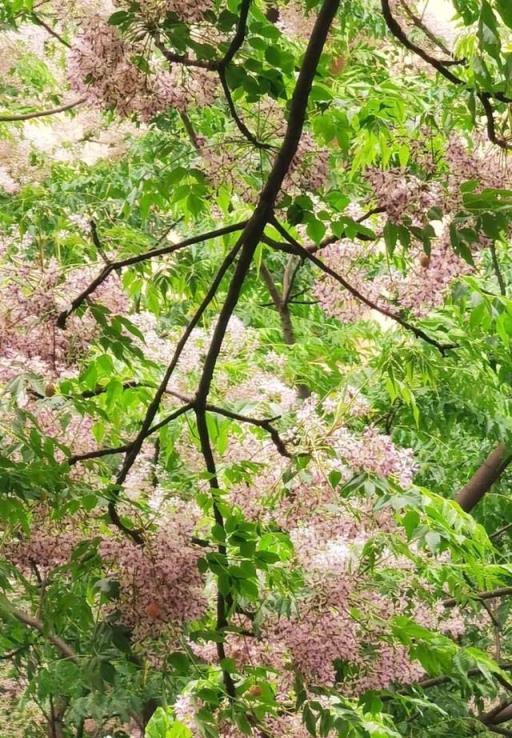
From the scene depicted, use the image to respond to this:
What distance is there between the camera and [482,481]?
16.6 ft

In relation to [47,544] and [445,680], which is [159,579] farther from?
[445,680]

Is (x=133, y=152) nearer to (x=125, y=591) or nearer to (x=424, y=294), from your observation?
(x=424, y=294)

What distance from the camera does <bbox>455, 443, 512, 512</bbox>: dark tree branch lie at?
16.4 ft

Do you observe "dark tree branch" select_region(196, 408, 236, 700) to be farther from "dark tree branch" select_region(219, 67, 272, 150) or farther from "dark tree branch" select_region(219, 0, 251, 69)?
"dark tree branch" select_region(219, 0, 251, 69)

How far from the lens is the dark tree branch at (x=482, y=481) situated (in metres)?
5.01

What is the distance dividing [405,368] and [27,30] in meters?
3.36

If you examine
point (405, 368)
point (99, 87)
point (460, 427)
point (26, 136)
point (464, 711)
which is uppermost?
point (99, 87)

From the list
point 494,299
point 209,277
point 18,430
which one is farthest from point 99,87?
point 209,277

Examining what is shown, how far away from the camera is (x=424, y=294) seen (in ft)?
7.84

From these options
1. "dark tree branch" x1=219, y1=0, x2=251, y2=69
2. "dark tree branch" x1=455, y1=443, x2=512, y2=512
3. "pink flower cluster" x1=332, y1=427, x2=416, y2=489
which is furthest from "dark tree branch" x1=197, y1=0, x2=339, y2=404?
"dark tree branch" x1=455, y1=443, x2=512, y2=512

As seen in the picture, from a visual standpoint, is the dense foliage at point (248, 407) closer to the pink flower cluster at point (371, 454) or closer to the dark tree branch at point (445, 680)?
the pink flower cluster at point (371, 454)

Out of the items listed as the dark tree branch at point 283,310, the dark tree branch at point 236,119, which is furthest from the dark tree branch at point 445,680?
the dark tree branch at point 236,119

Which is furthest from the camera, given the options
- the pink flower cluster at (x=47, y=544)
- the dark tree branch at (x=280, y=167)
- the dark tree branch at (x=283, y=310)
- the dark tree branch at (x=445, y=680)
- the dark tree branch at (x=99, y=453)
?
the dark tree branch at (x=283, y=310)

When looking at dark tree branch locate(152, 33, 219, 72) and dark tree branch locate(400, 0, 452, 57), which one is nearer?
dark tree branch locate(152, 33, 219, 72)
